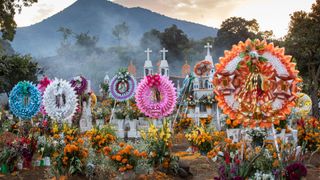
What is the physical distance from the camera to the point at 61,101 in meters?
17.5

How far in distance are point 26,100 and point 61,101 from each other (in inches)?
63.2

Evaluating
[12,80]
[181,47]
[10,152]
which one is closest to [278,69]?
[10,152]

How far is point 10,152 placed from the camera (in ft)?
37.7

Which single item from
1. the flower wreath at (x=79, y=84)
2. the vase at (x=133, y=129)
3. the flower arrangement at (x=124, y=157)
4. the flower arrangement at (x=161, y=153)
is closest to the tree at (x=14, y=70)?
the flower wreath at (x=79, y=84)

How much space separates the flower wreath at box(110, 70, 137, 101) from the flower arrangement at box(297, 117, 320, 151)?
36.3ft

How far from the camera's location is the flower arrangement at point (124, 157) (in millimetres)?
10188

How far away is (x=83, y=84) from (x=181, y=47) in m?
69.6

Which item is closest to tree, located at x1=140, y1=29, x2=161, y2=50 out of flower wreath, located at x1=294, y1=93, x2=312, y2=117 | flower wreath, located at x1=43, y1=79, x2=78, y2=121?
flower wreath, located at x1=294, y1=93, x2=312, y2=117

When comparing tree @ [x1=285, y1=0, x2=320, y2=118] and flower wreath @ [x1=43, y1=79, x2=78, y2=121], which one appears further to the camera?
tree @ [x1=285, y1=0, x2=320, y2=118]

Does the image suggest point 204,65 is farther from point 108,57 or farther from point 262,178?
point 108,57

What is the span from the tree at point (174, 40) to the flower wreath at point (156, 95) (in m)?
75.6

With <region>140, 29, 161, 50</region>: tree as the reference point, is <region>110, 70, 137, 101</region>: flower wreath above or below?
below

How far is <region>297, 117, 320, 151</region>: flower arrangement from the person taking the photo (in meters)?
14.8

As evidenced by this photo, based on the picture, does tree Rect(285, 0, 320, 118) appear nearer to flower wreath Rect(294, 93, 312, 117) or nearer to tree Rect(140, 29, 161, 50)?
flower wreath Rect(294, 93, 312, 117)
